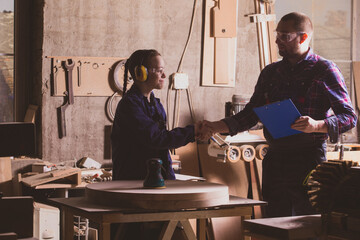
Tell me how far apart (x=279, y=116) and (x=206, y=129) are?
550 millimetres

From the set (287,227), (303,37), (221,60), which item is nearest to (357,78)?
(221,60)

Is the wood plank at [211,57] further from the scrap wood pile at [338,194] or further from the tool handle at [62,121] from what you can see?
the scrap wood pile at [338,194]

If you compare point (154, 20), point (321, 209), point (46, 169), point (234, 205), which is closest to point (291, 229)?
point (321, 209)

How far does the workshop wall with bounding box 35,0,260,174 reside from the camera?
4.74 metres

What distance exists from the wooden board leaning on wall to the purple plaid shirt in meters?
1.83

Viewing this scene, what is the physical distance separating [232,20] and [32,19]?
1834 millimetres

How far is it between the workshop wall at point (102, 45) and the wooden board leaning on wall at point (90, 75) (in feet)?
0.15

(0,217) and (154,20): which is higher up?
(154,20)

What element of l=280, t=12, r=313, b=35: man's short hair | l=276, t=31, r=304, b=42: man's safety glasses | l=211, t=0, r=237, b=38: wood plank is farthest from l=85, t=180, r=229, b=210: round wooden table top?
l=211, t=0, r=237, b=38: wood plank

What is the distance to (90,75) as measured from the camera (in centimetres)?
486

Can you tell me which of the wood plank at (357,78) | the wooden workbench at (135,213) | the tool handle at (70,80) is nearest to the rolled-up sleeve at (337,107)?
the wooden workbench at (135,213)

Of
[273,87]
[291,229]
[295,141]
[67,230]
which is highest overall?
[273,87]

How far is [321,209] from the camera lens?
2.19 m

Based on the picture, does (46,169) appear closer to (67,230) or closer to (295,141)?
(67,230)
